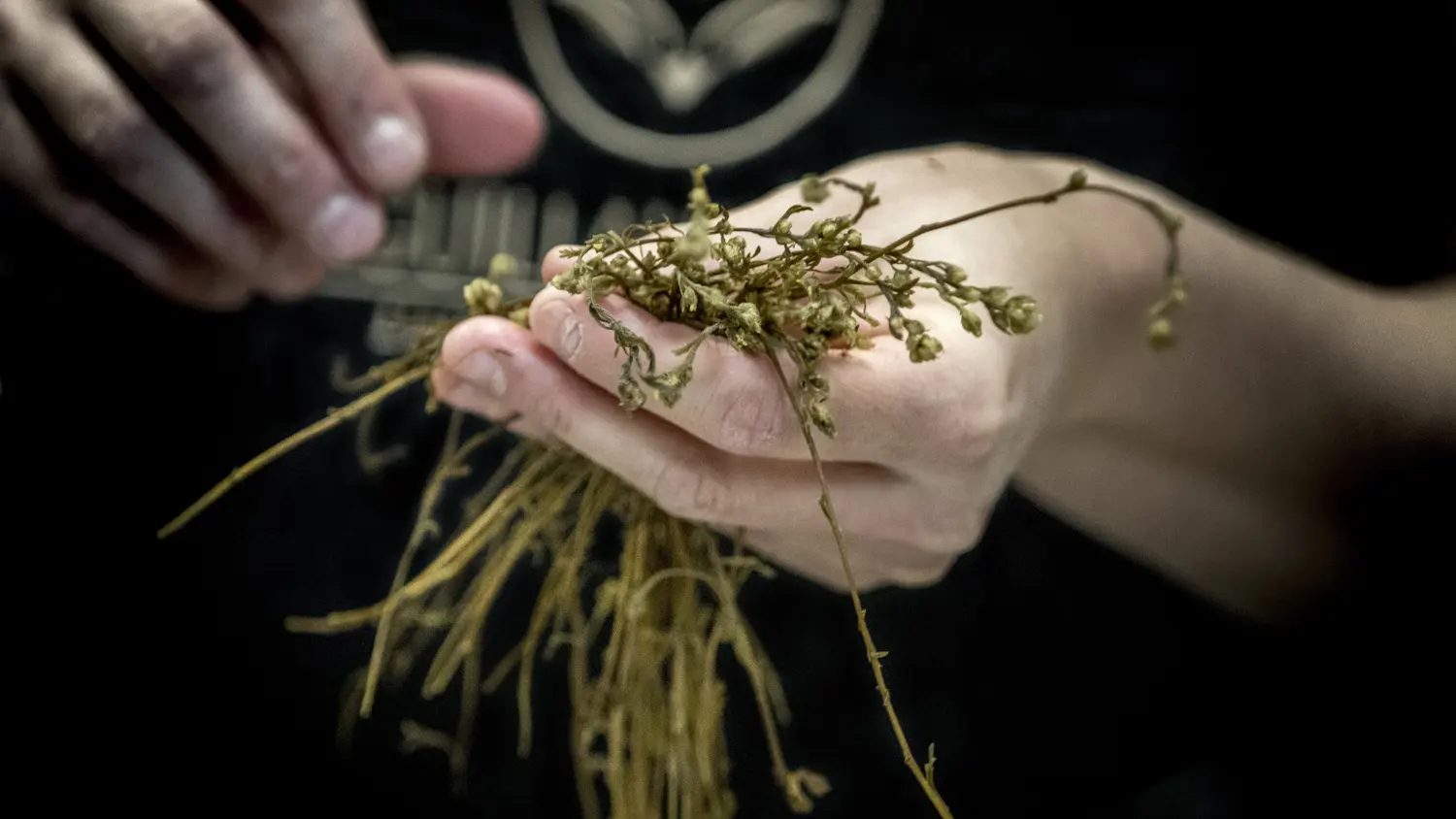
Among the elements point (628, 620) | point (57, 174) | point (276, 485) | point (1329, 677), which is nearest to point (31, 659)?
point (276, 485)

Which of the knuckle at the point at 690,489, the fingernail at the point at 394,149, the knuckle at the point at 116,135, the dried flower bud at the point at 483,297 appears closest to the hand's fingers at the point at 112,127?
the knuckle at the point at 116,135

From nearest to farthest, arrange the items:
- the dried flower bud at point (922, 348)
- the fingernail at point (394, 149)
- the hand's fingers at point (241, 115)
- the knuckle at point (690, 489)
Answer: the dried flower bud at point (922, 348), the knuckle at point (690, 489), the hand's fingers at point (241, 115), the fingernail at point (394, 149)

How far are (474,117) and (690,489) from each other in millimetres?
456

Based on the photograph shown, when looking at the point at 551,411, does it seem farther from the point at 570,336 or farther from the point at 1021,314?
the point at 1021,314

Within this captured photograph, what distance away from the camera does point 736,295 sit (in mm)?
413

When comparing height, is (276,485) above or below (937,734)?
above

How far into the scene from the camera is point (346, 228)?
0.68 m

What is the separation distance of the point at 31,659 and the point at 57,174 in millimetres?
354

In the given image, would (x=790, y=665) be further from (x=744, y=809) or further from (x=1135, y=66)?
(x=1135, y=66)

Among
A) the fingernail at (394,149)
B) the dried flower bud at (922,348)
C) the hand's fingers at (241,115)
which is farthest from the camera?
the fingernail at (394,149)

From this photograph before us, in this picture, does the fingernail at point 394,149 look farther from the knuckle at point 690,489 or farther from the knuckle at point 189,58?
the knuckle at point 690,489

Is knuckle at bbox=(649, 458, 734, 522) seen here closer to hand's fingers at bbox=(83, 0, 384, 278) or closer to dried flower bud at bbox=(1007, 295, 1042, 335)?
dried flower bud at bbox=(1007, 295, 1042, 335)

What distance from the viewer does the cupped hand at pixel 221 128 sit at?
22.0 inches

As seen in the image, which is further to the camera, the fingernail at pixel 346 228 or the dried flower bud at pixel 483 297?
the fingernail at pixel 346 228
